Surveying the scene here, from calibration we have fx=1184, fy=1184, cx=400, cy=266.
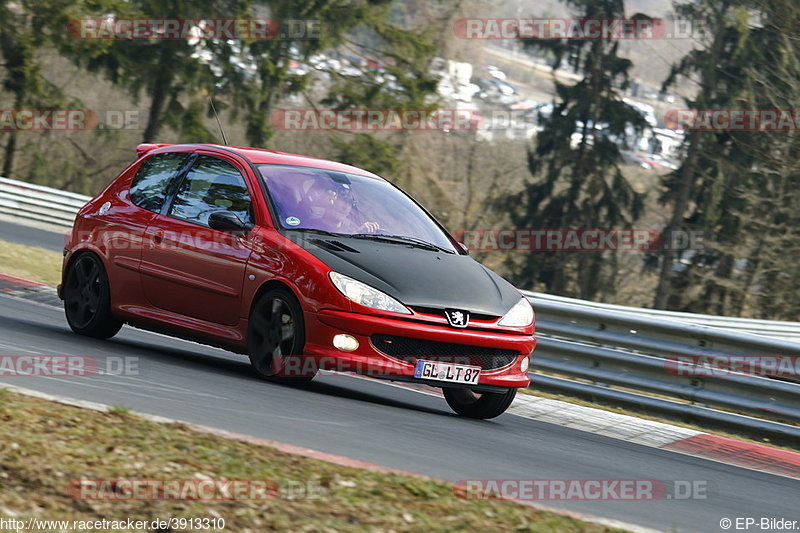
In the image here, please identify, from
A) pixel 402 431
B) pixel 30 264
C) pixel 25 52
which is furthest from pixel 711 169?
pixel 402 431

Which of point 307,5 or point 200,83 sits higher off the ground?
point 307,5

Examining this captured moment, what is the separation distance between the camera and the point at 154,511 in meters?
4.39

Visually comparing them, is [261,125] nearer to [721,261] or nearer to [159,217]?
[721,261]

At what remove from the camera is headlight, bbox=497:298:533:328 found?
26.8 ft

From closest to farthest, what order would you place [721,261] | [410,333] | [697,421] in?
[410,333] < [697,421] < [721,261]

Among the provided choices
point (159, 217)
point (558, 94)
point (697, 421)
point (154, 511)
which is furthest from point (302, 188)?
point (558, 94)

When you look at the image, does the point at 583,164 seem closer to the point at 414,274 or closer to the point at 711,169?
the point at 711,169

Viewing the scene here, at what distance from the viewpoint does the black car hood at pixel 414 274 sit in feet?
25.7

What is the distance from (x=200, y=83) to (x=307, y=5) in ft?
14.0

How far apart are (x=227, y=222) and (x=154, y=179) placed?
1431 millimetres

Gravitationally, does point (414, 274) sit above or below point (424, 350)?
above


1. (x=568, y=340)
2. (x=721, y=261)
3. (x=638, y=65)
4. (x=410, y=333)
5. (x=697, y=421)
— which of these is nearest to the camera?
(x=410, y=333)

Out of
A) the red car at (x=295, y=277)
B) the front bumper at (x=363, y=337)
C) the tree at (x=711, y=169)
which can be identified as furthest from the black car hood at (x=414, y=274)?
the tree at (x=711, y=169)

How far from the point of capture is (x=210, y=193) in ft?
29.5
